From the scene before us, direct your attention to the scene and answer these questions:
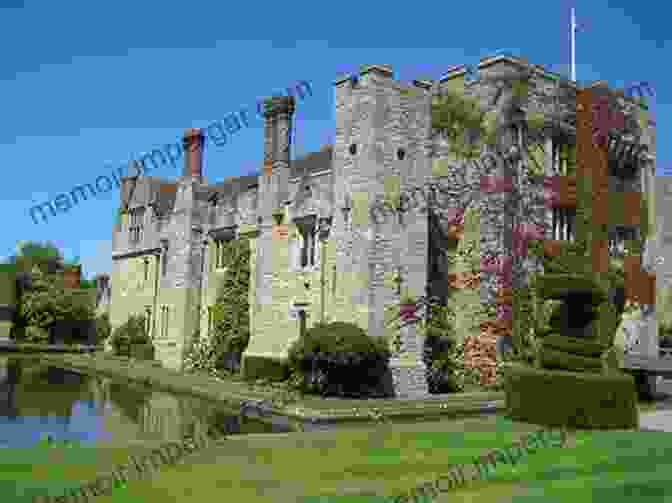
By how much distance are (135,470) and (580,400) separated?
354 inches

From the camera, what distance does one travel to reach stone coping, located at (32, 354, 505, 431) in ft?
51.7

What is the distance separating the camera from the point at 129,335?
3453 cm

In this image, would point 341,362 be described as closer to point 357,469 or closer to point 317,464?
point 317,464

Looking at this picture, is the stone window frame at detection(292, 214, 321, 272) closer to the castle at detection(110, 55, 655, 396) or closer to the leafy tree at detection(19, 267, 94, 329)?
the castle at detection(110, 55, 655, 396)

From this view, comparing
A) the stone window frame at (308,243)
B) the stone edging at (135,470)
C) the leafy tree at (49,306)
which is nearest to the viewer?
the stone edging at (135,470)

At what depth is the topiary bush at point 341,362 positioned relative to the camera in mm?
18734

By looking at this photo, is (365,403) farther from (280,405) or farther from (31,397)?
(31,397)

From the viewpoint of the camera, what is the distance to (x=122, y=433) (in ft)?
45.6

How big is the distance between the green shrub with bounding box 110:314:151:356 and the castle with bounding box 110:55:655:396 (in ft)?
14.1

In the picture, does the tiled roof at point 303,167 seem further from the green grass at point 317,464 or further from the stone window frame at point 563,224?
the green grass at point 317,464

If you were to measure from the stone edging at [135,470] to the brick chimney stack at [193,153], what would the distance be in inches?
819

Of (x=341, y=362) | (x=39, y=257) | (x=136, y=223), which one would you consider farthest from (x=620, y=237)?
(x=39, y=257)

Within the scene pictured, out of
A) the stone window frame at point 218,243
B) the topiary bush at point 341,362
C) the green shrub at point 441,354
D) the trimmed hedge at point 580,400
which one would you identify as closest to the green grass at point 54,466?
the trimmed hedge at point 580,400

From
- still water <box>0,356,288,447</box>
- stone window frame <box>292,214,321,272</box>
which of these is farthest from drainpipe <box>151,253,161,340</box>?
stone window frame <box>292,214,321,272</box>
